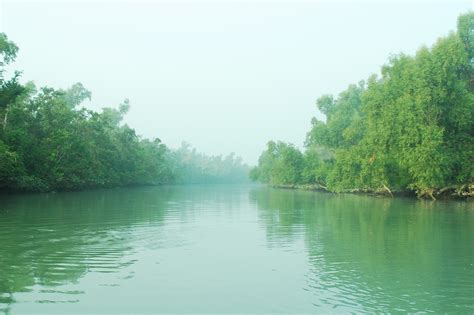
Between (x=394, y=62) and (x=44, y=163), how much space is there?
34.1 meters

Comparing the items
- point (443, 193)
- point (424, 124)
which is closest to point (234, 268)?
point (424, 124)

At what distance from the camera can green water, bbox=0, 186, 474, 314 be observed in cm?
789

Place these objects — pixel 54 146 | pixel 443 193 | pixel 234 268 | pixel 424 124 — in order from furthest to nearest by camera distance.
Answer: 1. pixel 54 146
2. pixel 443 193
3. pixel 424 124
4. pixel 234 268

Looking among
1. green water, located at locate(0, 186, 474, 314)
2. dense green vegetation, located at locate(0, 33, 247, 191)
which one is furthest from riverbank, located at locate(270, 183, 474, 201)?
dense green vegetation, located at locate(0, 33, 247, 191)

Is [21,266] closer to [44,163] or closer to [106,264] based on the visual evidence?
[106,264]

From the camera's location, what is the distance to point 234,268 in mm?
10805

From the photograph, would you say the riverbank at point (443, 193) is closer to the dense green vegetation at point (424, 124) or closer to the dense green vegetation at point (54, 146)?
the dense green vegetation at point (424, 124)

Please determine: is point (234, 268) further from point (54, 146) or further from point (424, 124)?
point (54, 146)

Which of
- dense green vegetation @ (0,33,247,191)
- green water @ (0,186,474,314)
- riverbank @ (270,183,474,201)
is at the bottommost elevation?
green water @ (0,186,474,314)

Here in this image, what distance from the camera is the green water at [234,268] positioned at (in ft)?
25.9

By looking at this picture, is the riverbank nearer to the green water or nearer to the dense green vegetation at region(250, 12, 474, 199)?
the dense green vegetation at region(250, 12, 474, 199)

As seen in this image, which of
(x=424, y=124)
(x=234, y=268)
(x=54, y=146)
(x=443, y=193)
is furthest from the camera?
(x=54, y=146)

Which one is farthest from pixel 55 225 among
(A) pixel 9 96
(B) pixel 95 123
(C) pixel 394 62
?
(B) pixel 95 123

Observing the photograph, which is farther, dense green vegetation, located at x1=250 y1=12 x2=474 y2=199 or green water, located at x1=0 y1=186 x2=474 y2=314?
dense green vegetation, located at x1=250 y1=12 x2=474 y2=199
